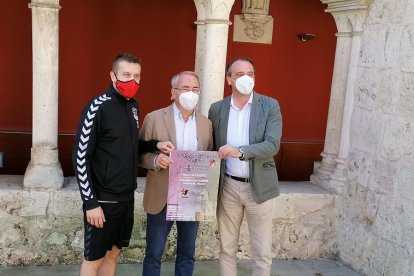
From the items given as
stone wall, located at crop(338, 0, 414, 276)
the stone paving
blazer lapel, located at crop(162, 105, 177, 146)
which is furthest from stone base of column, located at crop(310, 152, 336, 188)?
blazer lapel, located at crop(162, 105, 177, 146)

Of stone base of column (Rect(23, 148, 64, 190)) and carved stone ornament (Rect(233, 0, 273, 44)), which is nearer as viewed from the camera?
stone base of column (Rect(23, 148, 64, 190))

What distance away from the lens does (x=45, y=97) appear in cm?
378

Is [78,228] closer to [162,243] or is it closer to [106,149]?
[162,243]

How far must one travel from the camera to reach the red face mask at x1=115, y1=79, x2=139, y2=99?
262 cm

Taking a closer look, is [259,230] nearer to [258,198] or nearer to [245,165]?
[258,198]

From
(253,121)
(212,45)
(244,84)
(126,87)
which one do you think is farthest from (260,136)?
(212,45)

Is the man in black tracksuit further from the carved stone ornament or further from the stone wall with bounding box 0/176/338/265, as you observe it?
the carved stone ornament

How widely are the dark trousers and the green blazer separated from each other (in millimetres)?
391

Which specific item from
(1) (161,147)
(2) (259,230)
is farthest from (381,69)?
(1) (161,147)

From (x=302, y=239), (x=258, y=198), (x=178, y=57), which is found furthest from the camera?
(x=178, y=57)

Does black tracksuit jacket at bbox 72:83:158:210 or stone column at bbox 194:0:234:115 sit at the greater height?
stone column at bbox 194:0:234:115

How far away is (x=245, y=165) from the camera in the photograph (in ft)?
9.86

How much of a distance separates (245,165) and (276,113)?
1.29 feet

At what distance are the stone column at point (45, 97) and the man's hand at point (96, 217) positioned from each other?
1352 mm
